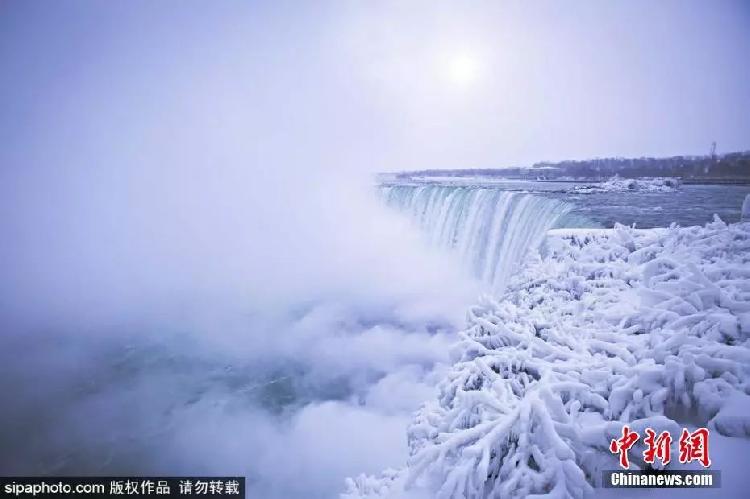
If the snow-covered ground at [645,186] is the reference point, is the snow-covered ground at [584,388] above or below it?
below

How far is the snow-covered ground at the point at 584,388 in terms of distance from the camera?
1.67m

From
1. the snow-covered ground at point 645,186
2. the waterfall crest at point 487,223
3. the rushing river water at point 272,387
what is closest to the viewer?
the rushing river water at point 272,387

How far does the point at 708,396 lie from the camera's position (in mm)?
1808

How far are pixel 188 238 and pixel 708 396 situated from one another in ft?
108

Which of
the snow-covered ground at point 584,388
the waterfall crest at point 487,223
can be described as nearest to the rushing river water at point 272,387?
the waterfall crest at point 487,223

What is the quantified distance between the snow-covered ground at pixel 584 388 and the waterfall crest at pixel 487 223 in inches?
123

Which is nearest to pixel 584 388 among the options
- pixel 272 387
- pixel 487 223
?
pixel 272 387

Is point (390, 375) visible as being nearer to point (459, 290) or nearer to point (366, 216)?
point (459, 290)

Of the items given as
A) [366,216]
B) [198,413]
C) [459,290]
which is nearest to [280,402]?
[198,413]

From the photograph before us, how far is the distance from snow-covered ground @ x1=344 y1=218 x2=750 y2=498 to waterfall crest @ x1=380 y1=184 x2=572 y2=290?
3.12 meters

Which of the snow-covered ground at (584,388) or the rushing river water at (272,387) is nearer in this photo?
the snow-covered ground at (584,388)

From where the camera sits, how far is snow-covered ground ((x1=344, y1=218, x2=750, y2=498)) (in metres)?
1.67

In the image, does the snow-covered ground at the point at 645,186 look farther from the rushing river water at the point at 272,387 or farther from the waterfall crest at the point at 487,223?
the waterfall crest at the point at 487,223

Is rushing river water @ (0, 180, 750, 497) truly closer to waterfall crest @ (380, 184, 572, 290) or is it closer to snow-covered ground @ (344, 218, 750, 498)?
waterfall crest @ (380, 184, 572, 290)
